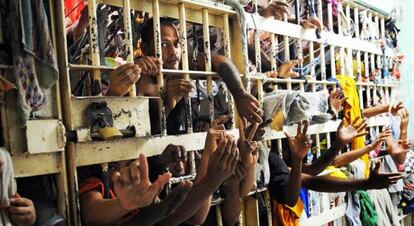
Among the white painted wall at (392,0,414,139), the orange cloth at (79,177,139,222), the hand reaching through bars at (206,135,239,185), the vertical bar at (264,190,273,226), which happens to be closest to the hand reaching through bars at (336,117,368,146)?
the vertical bar at (264,190,273,226)

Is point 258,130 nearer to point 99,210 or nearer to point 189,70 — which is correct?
point 189,70

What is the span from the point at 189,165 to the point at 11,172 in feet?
2.41

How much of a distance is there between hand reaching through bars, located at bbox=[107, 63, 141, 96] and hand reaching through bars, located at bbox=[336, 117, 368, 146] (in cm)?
137

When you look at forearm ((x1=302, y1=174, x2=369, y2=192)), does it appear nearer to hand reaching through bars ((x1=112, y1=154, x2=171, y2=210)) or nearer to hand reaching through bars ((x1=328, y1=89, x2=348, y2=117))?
hand reaching through bars ((x1=328, y1=89, x2=348, y2=117))

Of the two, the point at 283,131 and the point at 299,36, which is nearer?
the point at 283,131

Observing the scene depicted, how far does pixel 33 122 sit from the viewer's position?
1.10 metres

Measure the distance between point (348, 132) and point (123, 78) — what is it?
58.8 inches

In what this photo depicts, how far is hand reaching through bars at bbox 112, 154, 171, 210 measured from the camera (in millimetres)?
1028

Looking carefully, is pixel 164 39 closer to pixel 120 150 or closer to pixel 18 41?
pixel 120 150

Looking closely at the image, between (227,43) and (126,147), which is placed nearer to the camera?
(126,147)

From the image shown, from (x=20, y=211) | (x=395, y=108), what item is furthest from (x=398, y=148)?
(x=20, y=211)

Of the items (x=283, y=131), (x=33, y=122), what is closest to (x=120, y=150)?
(x=33, y=122)

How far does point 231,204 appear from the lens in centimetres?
164

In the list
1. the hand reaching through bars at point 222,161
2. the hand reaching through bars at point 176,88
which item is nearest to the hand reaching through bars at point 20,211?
the hand reaching through bars at point 222,161
